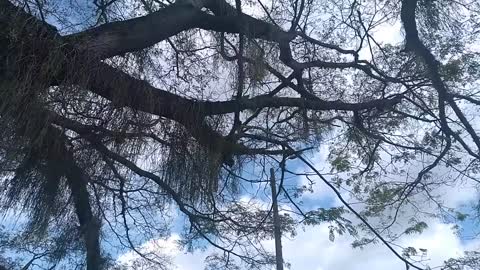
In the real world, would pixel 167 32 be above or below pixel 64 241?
above

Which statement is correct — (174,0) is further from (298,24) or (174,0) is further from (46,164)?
(46,164)

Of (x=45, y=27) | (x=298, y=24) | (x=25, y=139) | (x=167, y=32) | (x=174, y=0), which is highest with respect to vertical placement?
(x=298, y=24)

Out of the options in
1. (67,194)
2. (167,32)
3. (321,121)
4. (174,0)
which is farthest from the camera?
(321,121)

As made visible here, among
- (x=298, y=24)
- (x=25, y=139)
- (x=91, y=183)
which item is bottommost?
(x=25, y=139)

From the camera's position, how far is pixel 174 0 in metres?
3.63

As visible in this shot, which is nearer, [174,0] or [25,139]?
[25,139]

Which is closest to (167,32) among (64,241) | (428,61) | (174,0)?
(174,0)

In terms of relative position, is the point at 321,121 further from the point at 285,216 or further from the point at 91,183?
the point at 91,183

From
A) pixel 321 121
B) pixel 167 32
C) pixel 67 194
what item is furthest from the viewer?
pixel 321 121

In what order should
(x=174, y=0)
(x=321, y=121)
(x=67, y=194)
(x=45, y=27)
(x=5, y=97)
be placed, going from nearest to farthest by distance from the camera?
(x=5, y=97), (x=45, y=27), (x=67, y=194), (x=174, y=0), (x=321, y=121)

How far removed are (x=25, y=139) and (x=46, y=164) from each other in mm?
316

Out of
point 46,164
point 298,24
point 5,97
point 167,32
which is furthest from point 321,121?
point 5,97

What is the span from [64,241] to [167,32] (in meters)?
1.31

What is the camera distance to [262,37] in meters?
3.50
